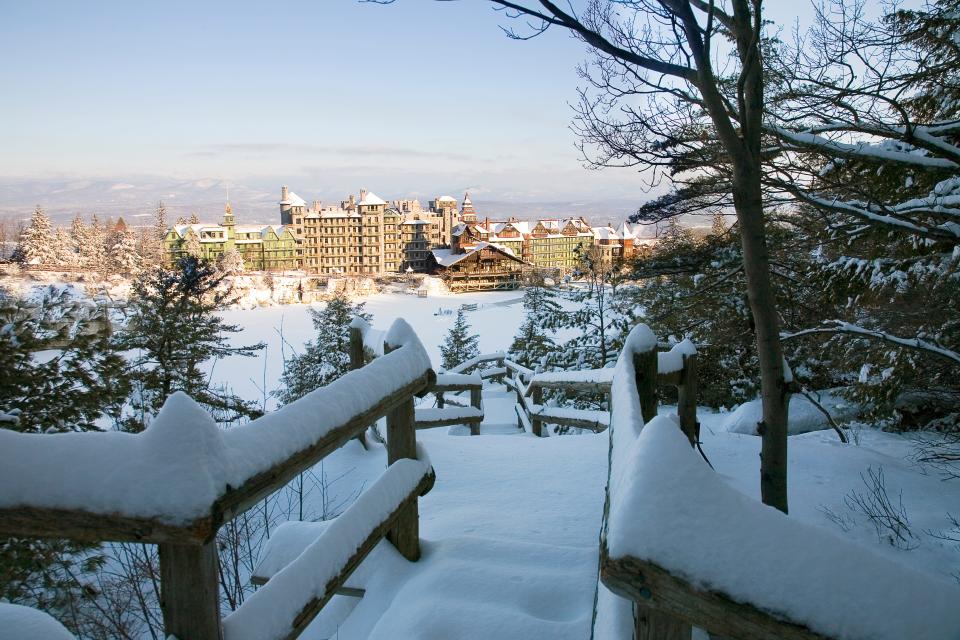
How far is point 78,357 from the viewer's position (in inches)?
225

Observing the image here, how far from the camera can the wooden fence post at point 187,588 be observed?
4.14 feet

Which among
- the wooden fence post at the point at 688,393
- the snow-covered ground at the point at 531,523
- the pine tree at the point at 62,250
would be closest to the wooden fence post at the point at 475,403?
the snow-covered ground at the point at 531,523

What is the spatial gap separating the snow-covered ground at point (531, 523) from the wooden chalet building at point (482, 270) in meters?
59.0

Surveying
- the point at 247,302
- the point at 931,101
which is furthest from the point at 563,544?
the point at 247,302

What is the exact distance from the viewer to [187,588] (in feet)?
4.17

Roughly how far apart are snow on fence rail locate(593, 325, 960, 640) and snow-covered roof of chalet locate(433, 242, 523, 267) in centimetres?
6456

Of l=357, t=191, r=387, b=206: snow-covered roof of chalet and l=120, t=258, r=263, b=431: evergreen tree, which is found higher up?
l=357, t=191, r=387, b=206: snow-covered roof of chalet

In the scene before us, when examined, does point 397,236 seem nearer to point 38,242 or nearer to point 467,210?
point 467,210

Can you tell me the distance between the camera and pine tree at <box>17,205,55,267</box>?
176ft

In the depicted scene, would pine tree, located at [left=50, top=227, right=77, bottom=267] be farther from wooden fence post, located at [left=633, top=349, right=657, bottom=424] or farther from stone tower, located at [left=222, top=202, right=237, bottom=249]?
wooden fence post, located at [left=633, top=349, right=657, bottom=424]

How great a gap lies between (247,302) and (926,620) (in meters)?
57.1

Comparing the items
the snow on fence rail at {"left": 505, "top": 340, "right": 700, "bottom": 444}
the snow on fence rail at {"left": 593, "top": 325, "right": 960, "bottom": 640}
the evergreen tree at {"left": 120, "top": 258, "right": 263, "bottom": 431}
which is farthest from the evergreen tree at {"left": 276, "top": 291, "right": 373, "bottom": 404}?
the snow on fence rail at {"left": 593, "top": 325, "right": 960, "bottom": 640}

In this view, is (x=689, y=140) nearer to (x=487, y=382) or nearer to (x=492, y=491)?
(x=492, y=491)

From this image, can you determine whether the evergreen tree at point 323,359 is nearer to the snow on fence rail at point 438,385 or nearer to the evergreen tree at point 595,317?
the evergreen tree at point 595,317
